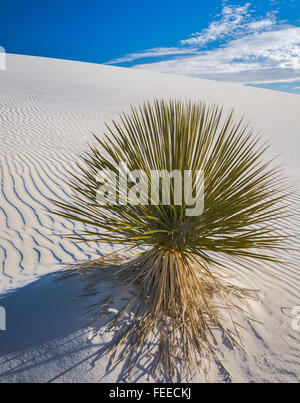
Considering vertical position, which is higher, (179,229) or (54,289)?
(179,229)

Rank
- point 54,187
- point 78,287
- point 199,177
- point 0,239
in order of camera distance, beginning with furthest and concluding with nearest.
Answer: point 54,187
point 0,239
point 78,287
point 199,177

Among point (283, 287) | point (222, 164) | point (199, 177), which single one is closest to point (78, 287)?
point (199, 177)

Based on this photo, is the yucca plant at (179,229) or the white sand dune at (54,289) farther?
the yucca plant at (179,229)

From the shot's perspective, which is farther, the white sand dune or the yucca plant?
the yucca plant

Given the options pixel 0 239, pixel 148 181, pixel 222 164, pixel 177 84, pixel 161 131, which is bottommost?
pixel 0 239

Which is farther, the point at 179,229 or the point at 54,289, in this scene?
the point at 54,289

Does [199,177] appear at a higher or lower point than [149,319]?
higher

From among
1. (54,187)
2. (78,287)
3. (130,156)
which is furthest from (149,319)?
(54,187)

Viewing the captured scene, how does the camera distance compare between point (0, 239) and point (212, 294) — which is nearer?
point (212, 294)

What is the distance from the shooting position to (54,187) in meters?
5.87

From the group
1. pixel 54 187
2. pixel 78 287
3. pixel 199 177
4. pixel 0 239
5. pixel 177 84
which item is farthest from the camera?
pixel 177 84

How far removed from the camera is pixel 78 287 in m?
2.68

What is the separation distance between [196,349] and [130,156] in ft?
5.13

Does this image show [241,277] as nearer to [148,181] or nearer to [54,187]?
Result: [148,181]
